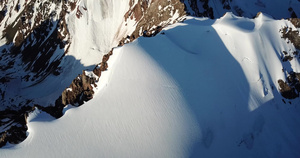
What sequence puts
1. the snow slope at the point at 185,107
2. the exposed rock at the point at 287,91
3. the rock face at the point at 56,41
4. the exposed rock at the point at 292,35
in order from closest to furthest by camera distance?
the snow slope at the point at 185,107, the exposed rock at the point at 287,91, the exposed rock at the point at 292,35, the rock face at the point at 56,41

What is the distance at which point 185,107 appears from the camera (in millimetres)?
20734

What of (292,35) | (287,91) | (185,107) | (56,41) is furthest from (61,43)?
(287,91)

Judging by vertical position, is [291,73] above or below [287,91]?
above

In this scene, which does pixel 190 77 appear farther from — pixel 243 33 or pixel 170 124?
pixel 243 33

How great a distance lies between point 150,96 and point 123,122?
3499 millimetres

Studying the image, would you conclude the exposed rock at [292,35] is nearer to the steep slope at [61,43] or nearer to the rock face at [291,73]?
the rock face at [291,73]

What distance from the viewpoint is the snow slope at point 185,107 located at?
18875 mm

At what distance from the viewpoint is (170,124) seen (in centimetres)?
1973

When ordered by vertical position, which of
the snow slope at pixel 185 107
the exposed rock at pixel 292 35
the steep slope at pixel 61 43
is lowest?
the steep slope at pixel 61 43

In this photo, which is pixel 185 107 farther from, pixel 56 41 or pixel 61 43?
pixel 56 41

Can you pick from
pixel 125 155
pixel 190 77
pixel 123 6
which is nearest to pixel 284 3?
pixel 123 6

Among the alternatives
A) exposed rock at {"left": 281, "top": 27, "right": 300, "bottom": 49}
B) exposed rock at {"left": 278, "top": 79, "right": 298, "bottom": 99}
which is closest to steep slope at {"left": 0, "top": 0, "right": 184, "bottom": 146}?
exposed rock at {"left": 281, "top": 27, "right": 300, "bottom": 49}

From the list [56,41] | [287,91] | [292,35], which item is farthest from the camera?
[56,41]

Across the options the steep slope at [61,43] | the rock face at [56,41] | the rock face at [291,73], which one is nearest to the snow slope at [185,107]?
the rock face at [291,73]
